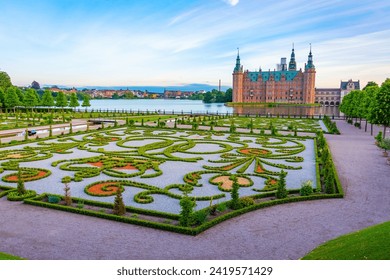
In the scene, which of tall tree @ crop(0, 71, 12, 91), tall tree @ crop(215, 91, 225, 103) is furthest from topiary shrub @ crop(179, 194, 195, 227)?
tall tree @ crop(215, 91, 225, 103)

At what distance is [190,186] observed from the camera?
1528cm

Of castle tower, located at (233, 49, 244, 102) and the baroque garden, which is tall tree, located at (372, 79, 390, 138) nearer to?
the baroque garden

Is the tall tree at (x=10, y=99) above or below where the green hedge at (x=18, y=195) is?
above

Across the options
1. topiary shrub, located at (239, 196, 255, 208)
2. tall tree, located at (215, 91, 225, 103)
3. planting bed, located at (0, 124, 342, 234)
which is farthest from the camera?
tall tree, located at (215, 91, 225, 103)

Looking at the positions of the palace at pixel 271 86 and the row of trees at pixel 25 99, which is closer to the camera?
A: the row of trees at pixel 25 99

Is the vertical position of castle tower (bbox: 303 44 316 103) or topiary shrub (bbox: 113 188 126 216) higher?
castle tower (bbox: 303 44 316 103)

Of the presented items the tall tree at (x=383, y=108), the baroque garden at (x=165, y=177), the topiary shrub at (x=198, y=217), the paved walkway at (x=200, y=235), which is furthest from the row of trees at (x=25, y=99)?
the topiary shrub at (x=198, y=217)

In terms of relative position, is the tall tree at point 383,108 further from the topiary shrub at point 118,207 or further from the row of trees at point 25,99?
the row of trees at point 25,99

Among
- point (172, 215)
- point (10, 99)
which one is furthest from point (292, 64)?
point (172, 215)

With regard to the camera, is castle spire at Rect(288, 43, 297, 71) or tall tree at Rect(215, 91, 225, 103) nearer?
castle spire at Rect(288, 43, 297, 71)

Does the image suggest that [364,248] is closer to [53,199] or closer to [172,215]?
[172,215]

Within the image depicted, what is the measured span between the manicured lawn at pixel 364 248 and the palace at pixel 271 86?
134126 mm

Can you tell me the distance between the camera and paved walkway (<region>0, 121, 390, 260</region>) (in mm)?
8969

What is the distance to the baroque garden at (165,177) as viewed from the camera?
39.7 feet
